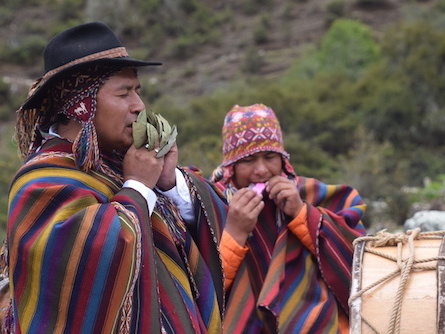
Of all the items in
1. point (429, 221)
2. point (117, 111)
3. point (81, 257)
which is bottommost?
point (429, 221)

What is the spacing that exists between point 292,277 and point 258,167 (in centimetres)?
65

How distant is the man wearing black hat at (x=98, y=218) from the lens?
2418 millimetres

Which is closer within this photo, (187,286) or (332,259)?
(187,286)

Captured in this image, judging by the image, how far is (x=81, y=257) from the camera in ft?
7.90

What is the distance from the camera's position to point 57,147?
2.71m

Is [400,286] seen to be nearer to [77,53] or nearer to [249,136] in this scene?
[249,136]

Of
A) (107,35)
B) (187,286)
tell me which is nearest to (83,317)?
(187,286)

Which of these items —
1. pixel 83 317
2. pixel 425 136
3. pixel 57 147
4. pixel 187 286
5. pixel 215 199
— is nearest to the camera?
pixel 83 317

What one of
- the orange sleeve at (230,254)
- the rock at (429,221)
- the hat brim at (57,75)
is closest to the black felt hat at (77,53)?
the hat brim at (57,75)

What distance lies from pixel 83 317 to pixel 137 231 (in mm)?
346

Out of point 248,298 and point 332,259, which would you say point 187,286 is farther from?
point 332,259

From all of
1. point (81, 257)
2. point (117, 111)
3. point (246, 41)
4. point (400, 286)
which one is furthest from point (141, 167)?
point (246, 41)

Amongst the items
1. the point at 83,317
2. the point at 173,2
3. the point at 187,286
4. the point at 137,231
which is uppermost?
the point at 137,231

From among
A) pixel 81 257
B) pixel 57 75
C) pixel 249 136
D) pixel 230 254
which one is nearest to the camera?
pixel 81 257
